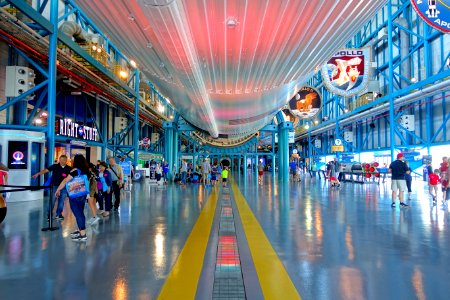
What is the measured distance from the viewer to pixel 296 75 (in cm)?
934

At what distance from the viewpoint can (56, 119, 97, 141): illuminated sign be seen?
16828mm

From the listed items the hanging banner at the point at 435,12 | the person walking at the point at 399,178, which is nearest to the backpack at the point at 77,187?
the person walking at the point at 399,178

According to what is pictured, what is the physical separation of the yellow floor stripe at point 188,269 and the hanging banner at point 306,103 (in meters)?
10.2

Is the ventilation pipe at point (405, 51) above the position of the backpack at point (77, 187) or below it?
above

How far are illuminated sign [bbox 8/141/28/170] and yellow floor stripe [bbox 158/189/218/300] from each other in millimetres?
8218

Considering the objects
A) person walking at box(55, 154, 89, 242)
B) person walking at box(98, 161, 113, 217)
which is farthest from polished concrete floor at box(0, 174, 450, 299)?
person walking at box(98, 161, 113, 217)

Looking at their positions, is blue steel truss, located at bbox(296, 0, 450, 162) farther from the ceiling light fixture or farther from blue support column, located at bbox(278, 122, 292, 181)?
the ceiling light fixture

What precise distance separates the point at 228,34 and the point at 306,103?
9685 mm

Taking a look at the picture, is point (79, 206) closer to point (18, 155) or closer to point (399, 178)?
point (18, 155)

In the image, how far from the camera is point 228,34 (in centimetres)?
620

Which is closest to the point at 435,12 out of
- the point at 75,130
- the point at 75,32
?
the point at 75,32

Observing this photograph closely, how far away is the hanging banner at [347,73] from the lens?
15.1m

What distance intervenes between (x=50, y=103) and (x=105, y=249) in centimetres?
858

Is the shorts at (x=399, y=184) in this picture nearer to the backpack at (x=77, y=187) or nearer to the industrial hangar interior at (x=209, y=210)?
the industrial hangar interior at (x=209, y=210)
